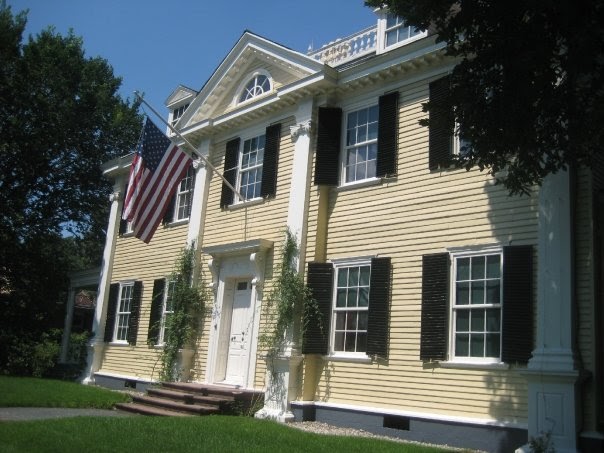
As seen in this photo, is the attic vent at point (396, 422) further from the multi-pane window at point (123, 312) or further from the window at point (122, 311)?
the multi-pane window at point (123, 312)

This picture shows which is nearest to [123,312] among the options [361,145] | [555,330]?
[361,145]

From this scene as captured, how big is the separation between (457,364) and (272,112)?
738 centimetres

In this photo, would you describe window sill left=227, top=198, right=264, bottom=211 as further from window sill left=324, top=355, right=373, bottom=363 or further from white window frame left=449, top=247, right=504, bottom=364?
white window frame left=449, top=247, right=504, bottom=364

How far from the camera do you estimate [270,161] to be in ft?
46.2

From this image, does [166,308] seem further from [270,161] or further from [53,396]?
[270,161]

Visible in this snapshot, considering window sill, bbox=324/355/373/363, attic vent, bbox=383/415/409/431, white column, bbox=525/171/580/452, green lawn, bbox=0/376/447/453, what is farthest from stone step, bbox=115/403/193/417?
white column, bbox=525/171/580/452

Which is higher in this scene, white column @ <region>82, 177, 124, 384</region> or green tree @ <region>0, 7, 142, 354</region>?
green tree @ <region>0, 7, 142, 354</region>

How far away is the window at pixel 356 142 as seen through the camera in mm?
12000

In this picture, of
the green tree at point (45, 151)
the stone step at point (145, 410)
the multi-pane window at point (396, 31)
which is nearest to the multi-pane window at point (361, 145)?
the multi-pane window at point (396, 31)

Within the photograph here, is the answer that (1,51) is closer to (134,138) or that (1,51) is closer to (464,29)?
(134,138)

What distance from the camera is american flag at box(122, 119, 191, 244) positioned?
1416cm

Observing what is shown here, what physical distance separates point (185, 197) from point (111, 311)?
4.56 metres

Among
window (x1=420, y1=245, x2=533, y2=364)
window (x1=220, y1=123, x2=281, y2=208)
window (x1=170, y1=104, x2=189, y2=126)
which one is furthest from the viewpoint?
window (x1=170, y1=104, x2=189, y2=126)

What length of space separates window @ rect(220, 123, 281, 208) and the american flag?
1386 mm
